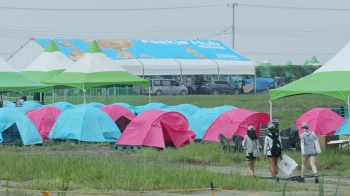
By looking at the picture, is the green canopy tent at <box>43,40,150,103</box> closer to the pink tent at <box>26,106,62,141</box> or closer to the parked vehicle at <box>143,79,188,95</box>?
the pink tent at <box>26,106,62,141</box>

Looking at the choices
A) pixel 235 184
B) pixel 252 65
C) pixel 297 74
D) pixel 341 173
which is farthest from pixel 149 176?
pixel 297 74

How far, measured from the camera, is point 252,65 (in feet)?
219

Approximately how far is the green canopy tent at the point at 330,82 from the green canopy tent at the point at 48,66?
61.8ft

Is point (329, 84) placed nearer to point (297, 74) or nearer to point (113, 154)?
point (113, 154)

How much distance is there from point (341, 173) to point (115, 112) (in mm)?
11401

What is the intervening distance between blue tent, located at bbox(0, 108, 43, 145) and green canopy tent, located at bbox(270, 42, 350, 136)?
755 centimetres

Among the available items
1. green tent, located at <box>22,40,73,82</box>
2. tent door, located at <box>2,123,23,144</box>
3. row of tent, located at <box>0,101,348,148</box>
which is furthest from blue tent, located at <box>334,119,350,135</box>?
green tent, located at <box>22,40,73,82</box>

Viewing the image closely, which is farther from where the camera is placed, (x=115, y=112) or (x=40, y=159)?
(x=115, y=112)

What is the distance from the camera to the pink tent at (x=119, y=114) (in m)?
27.7

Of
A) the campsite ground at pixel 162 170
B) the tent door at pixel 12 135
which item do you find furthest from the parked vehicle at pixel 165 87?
the campsite ground at pixel 162 170

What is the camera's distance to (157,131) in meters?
23.8

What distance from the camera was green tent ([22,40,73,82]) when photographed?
39688mm

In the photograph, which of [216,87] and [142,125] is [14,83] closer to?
[142,125]

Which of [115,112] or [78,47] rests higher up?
[78,47]
